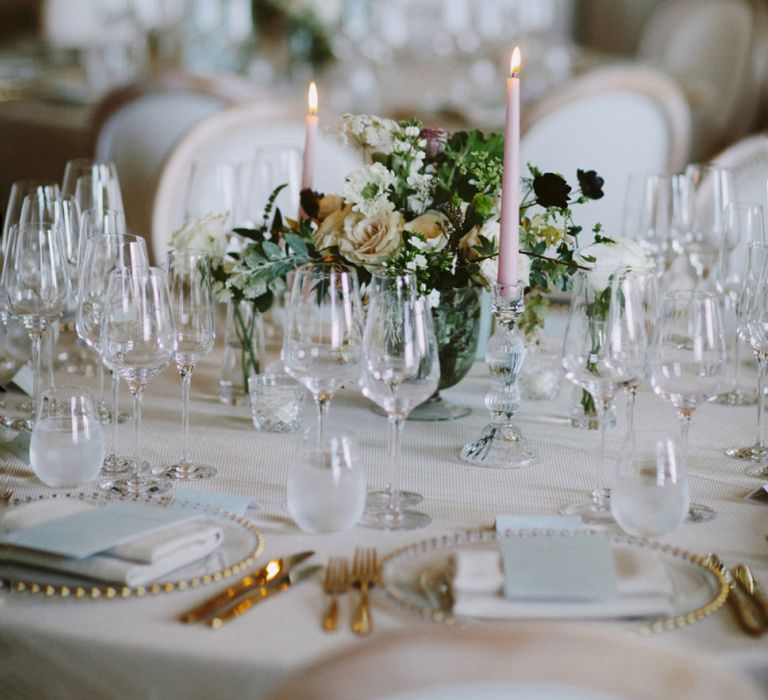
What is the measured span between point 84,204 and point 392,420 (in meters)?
0.99

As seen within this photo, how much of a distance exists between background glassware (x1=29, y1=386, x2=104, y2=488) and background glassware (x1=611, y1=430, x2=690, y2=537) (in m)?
0.60

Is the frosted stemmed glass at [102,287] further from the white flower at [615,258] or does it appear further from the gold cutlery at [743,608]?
the gold cutlery at [743,608]

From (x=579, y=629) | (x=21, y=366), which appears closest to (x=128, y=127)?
(x=21, y=366)

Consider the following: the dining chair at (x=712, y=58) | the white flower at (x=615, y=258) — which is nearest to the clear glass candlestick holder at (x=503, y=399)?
the white flower at (x=615, y=258)

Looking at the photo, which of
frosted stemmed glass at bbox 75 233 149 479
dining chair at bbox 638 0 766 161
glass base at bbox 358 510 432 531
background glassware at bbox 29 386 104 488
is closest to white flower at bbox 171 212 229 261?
frosted stemmed glass at bbox 75 233 149 479

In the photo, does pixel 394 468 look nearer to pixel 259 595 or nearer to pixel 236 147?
pixel 259 595

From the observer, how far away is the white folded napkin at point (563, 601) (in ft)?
3.43

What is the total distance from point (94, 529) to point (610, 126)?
7.97ft

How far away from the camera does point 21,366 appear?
1.84m

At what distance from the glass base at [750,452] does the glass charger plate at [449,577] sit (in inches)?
16.6

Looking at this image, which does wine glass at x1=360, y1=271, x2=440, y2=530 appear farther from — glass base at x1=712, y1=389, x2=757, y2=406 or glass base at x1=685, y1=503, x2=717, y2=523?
glass base at x1=712, y1=389, x2=757, y2=406

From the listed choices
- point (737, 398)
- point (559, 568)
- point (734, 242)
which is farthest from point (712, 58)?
point (559, 568)

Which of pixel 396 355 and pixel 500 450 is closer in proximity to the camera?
pixel 396 355

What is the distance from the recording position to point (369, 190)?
5.19 feet
